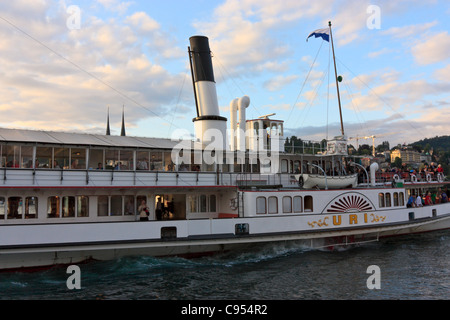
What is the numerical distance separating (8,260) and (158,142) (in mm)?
8548

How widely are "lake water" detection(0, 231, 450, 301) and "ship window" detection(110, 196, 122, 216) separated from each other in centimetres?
251

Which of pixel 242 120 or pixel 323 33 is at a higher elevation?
pixel 323 33

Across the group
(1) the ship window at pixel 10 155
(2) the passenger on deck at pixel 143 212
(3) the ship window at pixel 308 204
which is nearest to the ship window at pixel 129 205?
(2) the passenger on deck at pixel 143 212

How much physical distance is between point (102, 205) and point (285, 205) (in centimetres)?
912

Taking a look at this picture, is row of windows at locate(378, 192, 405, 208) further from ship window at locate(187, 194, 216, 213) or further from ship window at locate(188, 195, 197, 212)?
ship window at locate(188, 195, 197, 212)

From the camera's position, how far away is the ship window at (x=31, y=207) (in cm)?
A: 1519

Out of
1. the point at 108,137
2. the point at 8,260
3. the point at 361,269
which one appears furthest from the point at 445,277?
the point at 8,260

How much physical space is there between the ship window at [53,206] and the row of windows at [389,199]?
17.7 meters

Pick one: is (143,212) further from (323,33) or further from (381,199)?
(323,33)

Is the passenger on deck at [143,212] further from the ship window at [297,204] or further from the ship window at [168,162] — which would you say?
the ship window at [297,204]

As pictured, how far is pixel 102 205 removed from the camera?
16.6m

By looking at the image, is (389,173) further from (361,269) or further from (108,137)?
(108,137)

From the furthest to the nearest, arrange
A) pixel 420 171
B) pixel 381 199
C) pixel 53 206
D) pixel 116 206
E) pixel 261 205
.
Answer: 1. pixel 420 171
2. pixel 381 199
3. pixel 261 205
4. pixel 116 206
5. pixel 53 206

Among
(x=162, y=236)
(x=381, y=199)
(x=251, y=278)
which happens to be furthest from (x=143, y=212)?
(x=381, y=199)
